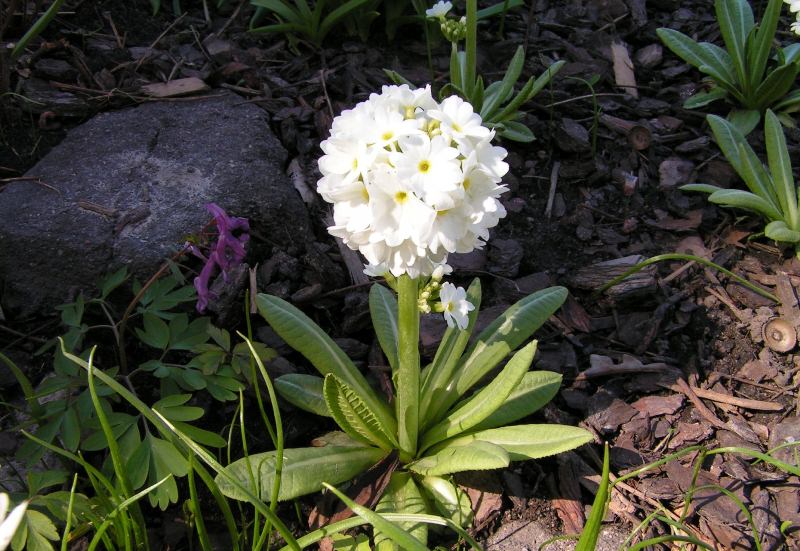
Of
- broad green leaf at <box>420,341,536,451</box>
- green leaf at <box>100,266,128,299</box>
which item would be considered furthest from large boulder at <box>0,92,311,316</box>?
broad green leaf at <box>420,341,536,451</box>

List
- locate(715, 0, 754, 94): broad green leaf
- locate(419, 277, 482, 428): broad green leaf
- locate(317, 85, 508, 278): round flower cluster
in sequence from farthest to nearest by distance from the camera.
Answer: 1. locate(715, 0, 754, 94): broad green leaf
2. locate(419, 277, 482, 428): broad green leaf
3. locate(317, 85, 508, 278): round flower cluster

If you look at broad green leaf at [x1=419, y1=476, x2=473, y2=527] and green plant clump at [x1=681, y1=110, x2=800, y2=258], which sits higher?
green plant clump at [x1=681, y1=110, x2=800, y2=258]

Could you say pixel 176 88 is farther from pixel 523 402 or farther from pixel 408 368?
pixel 523 402

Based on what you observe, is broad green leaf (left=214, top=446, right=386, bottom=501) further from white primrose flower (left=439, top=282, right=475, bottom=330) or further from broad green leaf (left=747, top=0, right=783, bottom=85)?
broad green leaf (left=747, top=0, right=783, bottom=85)

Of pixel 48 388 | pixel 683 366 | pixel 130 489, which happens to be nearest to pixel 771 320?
pixel 683 366

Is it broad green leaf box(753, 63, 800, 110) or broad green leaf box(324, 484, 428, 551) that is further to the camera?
broad green leaf box(753, 63, 800, 110)

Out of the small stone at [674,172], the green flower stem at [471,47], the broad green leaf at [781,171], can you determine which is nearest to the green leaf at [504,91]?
the green flower stem at [471,47]

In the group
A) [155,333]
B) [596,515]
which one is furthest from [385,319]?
[596,515]

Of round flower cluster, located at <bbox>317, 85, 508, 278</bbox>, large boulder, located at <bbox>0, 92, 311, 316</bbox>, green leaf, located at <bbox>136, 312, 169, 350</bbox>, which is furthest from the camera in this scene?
large boulder, located at <bbox>0, 92, 311, 316</bbox>
